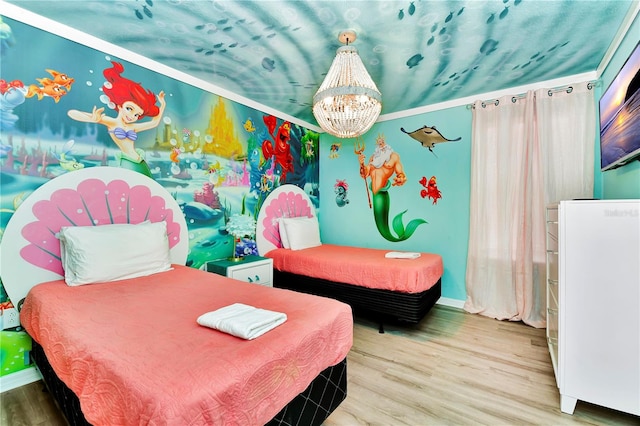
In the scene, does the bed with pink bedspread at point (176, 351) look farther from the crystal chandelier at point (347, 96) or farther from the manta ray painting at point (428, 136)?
the manta ray painting at point (428, 136)

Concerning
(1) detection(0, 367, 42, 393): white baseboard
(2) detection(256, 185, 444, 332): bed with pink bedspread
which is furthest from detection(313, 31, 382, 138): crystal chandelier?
(1) detection(0, 367, 42, 393): white baseboard

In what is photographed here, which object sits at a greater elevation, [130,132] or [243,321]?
[130,132]

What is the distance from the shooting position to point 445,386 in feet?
6.13

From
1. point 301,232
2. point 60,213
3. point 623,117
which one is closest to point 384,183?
point 301,232

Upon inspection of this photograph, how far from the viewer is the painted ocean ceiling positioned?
1802 millimetres

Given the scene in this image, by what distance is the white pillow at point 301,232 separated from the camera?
11.5 feet

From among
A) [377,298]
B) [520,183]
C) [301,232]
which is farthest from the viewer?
[301,232]

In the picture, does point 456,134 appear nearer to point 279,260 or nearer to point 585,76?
point 585,76

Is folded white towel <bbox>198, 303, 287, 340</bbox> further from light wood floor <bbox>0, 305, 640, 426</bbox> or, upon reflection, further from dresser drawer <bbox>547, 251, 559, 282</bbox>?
dresser drawer <bbox>547, 251, 559, 282</bbox>

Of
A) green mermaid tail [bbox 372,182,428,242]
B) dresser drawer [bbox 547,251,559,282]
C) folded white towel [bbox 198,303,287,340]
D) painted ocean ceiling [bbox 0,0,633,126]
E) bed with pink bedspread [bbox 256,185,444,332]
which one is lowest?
bed with pink bedspread [bbox 256,185,444,332]

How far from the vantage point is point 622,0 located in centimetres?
172

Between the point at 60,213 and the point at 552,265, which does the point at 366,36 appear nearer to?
the point at 552,265

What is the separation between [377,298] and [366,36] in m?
2.24

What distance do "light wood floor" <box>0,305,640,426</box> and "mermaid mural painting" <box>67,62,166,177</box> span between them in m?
1.72
